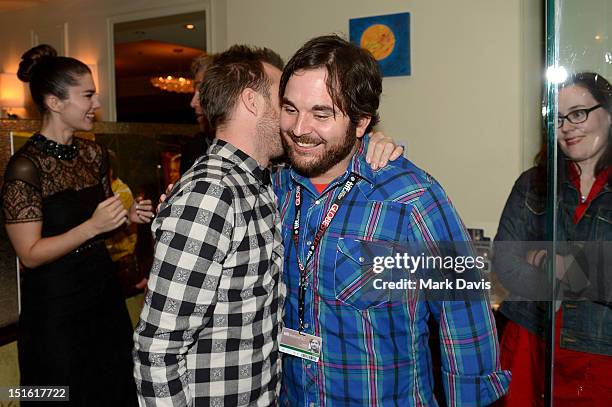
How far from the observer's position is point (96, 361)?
6.84ft

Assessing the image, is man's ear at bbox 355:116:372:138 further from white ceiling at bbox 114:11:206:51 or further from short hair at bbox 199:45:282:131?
white ceiling at bbox 114:11:206:51

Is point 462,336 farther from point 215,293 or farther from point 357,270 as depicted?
point 215,293

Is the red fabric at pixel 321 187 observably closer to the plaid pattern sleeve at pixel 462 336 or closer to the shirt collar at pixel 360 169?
the shirt collar at pixel 360 169

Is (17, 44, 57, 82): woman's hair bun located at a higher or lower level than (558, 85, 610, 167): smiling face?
higher

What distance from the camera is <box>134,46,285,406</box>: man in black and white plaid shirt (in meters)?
1.09

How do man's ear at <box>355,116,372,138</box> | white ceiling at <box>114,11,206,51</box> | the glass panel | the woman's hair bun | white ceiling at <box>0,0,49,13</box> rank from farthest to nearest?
white ceiling at <box>0,0,49,13</box> → white ceiling at <box>114,11,206,51</box> → the woman's hair bun → man's ear at <box>355,116,372,138</box> → the glass panel

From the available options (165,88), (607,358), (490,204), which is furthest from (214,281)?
(165,88)

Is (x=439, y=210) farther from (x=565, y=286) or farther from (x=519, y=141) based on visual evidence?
(x=519, y=141)

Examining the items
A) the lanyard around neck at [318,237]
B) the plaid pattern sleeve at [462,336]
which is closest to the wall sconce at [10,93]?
the lanyard around neck at [318,237]

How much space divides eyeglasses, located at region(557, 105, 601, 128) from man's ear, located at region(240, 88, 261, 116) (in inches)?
29.2

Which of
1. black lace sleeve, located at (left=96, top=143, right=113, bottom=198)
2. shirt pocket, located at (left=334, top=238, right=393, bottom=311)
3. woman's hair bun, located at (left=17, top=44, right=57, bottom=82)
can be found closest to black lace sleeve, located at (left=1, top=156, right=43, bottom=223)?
black lace sleeve, located at (left=96, top=143, right=113, bottom=198)

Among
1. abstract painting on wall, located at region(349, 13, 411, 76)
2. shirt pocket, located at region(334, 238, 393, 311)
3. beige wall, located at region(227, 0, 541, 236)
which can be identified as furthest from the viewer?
abstract painting on wall, located at region(349, 13, 411, 76)

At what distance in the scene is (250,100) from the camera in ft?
4.49

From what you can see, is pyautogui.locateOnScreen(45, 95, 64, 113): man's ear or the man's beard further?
pyautogui.locateOnScreen(45, 95, 64, 113): man's ear
